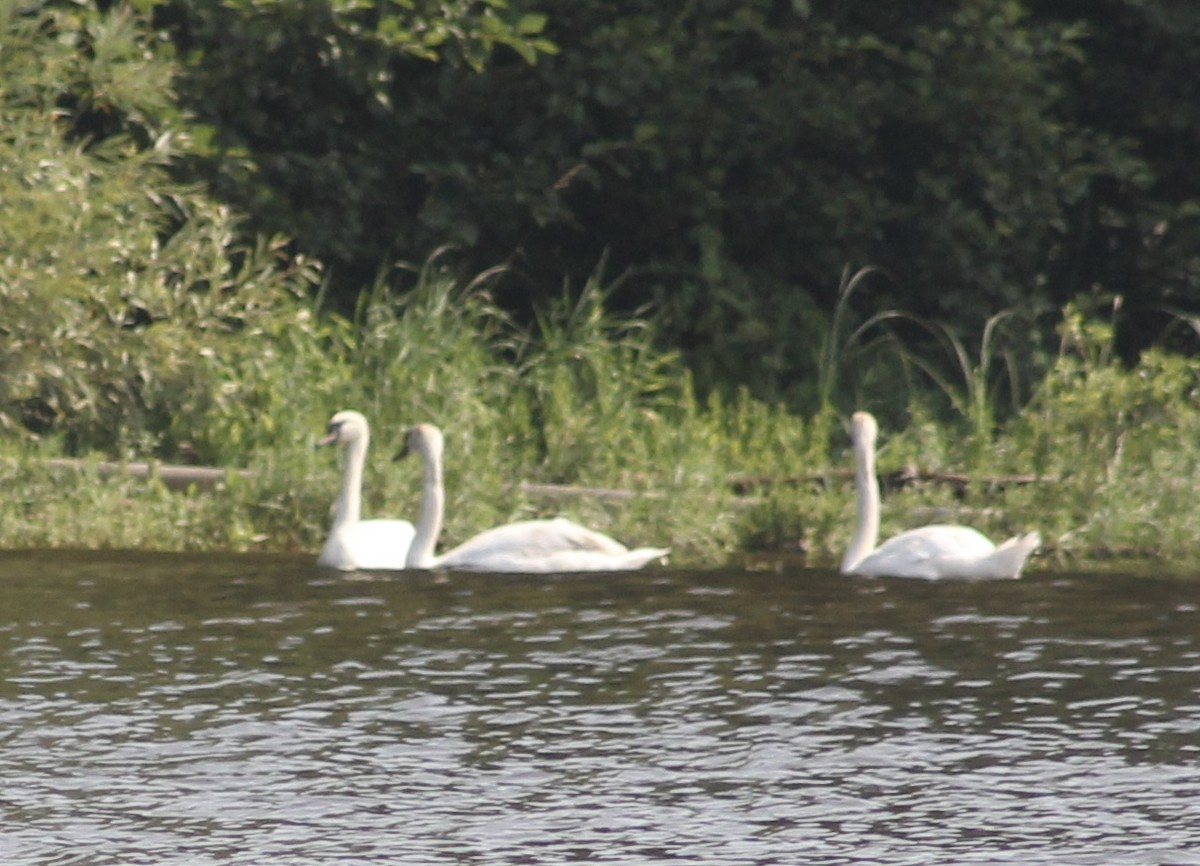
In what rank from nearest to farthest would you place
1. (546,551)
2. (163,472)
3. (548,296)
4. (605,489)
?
(546,551)
(163,472)
(605,489)
(548,296)

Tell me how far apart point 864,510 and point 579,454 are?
2.34 m

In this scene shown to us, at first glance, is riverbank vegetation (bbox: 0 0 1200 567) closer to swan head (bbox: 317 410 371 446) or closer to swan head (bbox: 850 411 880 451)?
swan head (bbox: 317 410 371 446)

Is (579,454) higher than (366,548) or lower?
higher

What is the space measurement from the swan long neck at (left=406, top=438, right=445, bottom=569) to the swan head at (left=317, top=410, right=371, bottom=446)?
1.43ft

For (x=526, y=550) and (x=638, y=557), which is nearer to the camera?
(x=526, y=550)

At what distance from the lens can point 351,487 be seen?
1209cm

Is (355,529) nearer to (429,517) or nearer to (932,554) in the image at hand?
(429,517)

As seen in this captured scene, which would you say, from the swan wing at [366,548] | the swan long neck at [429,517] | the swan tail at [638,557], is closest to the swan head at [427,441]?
the swan long neck at [429,517]

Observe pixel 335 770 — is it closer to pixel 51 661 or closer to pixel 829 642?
pixel 51 661

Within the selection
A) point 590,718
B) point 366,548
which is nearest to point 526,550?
point 366,548

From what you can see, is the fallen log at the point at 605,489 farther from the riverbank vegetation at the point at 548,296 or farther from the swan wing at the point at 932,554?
the swan wing at the point at 932,554

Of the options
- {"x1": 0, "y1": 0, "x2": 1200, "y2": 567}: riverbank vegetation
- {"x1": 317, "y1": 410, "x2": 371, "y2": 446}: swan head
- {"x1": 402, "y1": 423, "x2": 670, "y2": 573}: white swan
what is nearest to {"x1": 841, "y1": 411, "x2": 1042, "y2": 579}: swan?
{"x1": 0, "y1": 0, "x2": 1200, "y2": 567}: riverbank vegetation

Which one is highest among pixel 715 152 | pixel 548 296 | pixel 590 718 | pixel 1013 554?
pixel 715 152

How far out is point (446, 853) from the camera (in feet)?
22.2
